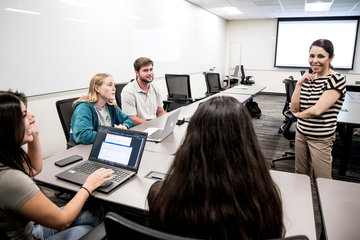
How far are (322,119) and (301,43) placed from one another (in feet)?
23.6

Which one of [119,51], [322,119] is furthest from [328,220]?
[119,51]

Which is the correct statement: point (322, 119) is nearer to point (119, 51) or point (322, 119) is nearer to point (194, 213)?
point (194, 213)

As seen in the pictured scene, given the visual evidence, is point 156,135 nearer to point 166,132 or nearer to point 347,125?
point 166,132

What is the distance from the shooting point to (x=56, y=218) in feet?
3.06

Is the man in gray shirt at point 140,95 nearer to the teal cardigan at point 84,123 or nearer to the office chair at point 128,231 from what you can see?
the teal cardigan at point 84,123

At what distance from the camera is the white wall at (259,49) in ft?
27.7

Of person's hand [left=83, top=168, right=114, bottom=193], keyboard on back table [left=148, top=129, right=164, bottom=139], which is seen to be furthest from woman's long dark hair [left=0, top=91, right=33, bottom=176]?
keyboard on back table [left=148, top=129, right=164, bottom=139]

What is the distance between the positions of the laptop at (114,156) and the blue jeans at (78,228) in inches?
7.6

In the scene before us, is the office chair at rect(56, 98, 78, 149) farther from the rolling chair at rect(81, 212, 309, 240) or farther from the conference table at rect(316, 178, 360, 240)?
the conference table at rect(316, 178, 360, 240)

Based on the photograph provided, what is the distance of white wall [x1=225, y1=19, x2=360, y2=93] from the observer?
27.7ft

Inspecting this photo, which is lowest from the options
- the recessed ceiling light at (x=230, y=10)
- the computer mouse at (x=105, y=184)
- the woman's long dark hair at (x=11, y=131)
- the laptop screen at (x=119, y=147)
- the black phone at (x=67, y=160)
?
the computer mouse at (x=105, y=184)

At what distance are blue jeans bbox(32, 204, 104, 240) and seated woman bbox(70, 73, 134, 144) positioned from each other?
55 cm

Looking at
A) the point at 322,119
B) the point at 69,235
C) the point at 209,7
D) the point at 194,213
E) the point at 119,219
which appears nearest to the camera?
the point at 119,219

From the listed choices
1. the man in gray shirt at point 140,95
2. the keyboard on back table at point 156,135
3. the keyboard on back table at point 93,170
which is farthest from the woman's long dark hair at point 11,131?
the man in gray shirt at point 140,95
